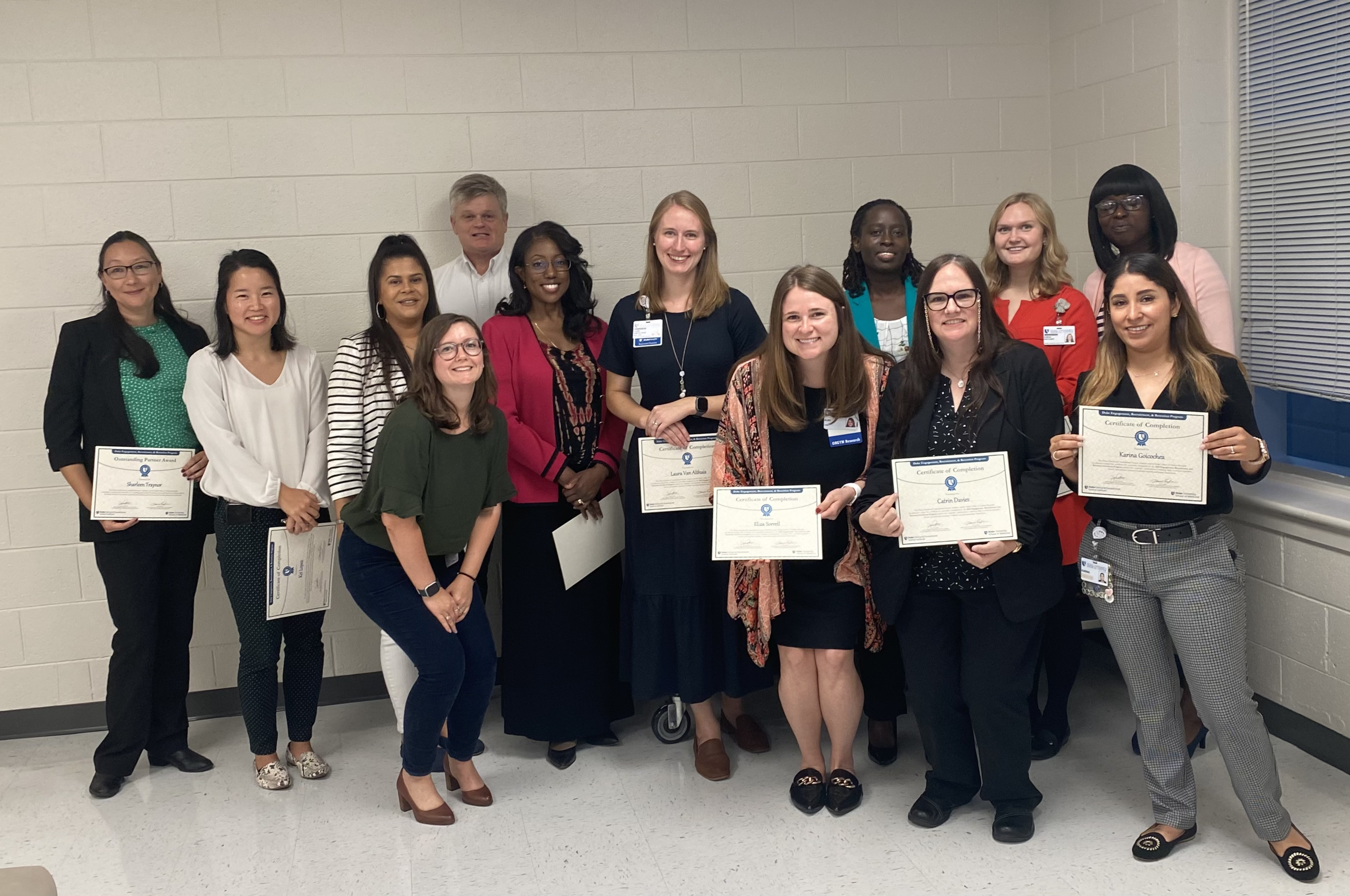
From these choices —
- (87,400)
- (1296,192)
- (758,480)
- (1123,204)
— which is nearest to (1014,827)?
(758,480)

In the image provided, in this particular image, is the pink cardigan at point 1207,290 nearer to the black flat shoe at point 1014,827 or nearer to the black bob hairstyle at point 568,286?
the black flat shoe at point 1014,827

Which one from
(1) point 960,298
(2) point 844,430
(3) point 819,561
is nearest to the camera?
(1) point 960,298

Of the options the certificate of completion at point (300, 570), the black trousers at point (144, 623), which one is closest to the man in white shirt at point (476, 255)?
the certificate of completion at point (300, 570)

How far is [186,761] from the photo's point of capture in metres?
3.87

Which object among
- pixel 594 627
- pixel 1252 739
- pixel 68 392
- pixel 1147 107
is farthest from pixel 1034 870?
pixel 68 392

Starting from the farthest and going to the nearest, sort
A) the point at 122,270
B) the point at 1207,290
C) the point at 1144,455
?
the point at 122,270, the point at 1207,290, the point at 1144,455

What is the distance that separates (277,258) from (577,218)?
3.74ft

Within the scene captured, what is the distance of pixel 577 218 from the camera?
441 centimetres

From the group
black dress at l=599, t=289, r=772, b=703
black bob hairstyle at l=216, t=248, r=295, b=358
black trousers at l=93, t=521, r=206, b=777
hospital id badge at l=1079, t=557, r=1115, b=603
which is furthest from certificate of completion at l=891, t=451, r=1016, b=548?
black trousers at l=93, t=521, r=206, b=777

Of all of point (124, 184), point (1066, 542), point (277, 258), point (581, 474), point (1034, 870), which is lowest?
point (1034, 870)

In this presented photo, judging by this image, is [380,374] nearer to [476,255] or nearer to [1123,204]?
[476,255]

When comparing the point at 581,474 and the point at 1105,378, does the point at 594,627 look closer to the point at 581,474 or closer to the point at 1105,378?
the point at 581,474

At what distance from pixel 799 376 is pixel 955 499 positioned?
57 cm

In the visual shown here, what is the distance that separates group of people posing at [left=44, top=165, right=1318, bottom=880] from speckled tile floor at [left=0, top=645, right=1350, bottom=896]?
9 centimetres
